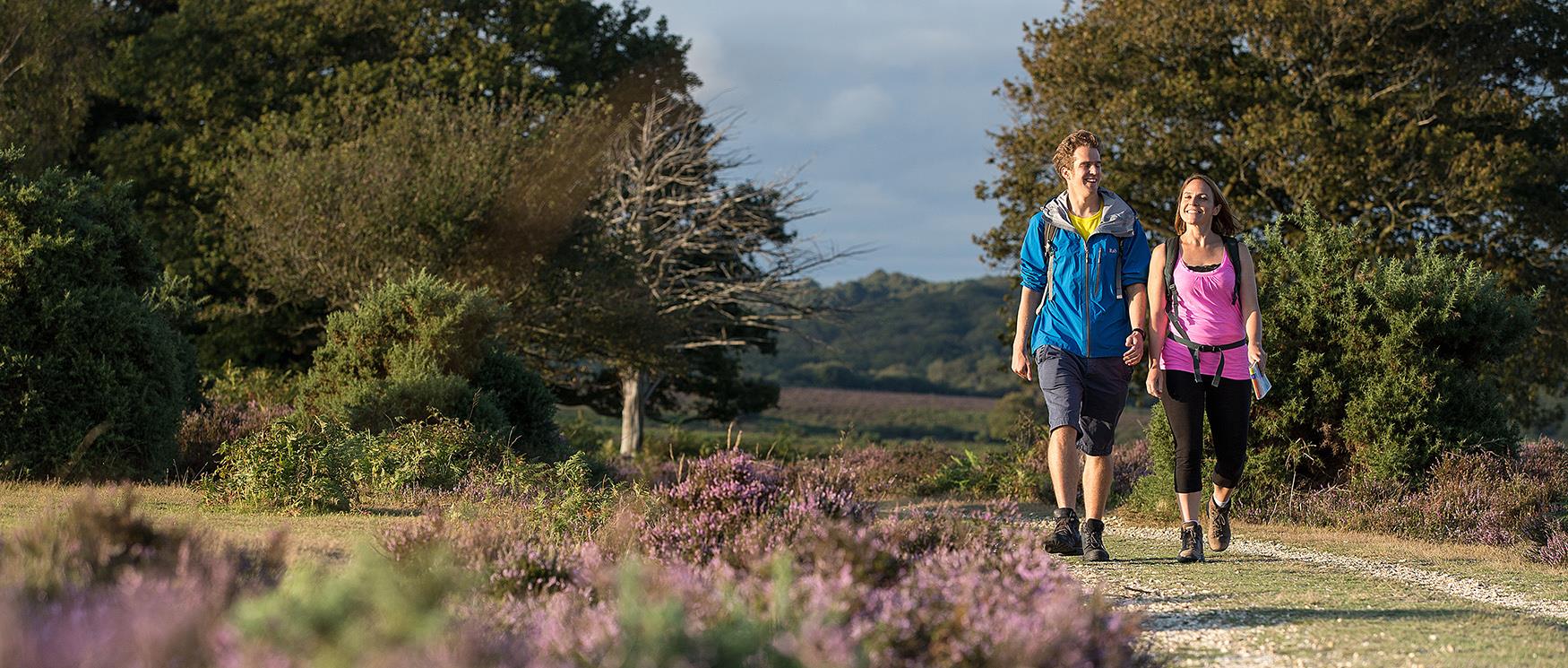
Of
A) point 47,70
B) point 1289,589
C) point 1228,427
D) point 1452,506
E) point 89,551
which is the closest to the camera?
point 89,551

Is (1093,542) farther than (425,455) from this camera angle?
No

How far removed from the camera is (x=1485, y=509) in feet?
31.3

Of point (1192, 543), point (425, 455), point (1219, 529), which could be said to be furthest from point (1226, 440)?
point (425, 455)

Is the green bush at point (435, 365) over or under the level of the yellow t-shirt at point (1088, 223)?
under

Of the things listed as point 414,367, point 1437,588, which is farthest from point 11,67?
point 1437,588

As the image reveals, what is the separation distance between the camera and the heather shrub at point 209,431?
11.1m

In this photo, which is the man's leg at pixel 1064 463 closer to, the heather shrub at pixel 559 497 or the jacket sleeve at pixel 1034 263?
the jacket sleeve at pixel 1034 263

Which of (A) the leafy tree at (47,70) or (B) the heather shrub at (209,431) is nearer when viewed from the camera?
(B) the heather shrub at (209,431)

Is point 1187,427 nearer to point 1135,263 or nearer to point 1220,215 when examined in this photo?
point 1135,263

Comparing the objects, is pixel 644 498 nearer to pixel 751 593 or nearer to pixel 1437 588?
pixel 751 593

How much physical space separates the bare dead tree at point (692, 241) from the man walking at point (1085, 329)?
1731 cm

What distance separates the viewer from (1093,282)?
7254 millimetres

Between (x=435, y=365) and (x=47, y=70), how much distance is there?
15591 mm

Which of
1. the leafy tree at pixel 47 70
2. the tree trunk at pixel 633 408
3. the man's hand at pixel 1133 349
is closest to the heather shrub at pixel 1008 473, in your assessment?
the man's hand at pixel 1133 349
